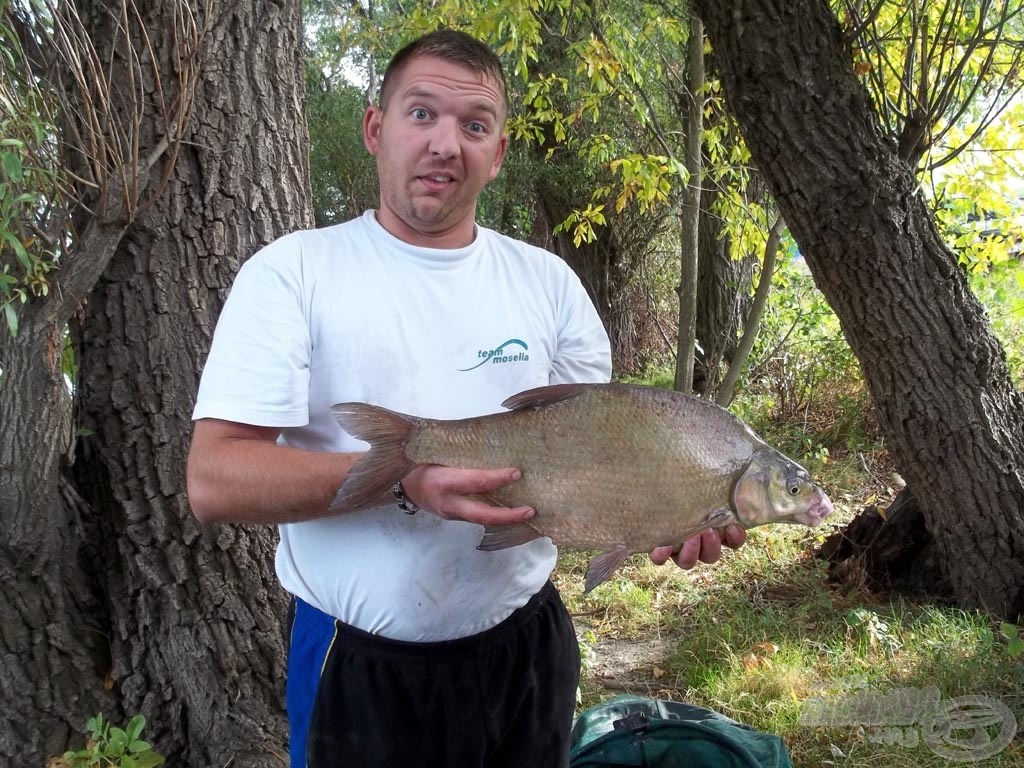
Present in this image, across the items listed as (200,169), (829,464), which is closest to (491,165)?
(200,169)

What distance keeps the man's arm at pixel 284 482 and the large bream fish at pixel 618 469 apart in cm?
7

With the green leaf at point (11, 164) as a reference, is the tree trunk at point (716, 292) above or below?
above

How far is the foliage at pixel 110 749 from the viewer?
2.84 metres

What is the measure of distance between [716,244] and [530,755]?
23.3 feet

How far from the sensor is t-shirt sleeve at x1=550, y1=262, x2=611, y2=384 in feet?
6.77

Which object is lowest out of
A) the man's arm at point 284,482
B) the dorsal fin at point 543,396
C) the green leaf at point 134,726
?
the green leaf at point 134,726

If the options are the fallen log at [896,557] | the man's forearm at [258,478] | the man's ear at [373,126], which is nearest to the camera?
the man's forearm at [258,478]

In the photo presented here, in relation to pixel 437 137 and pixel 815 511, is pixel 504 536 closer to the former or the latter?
pixel 815 511

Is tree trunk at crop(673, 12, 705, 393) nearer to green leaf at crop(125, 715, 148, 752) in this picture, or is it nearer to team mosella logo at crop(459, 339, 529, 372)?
team mosella logo at crop(459, 339, 529, 372)

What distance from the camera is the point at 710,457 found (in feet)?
5.56

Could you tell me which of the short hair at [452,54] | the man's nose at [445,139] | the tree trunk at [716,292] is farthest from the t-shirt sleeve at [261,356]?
the tree trunk at [716,292]

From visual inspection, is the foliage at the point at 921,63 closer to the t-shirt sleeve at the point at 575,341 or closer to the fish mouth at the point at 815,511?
the t-shirt sleeve at the point at 575,341

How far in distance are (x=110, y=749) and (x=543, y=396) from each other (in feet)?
7.48

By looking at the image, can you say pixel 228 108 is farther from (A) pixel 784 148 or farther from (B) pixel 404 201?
(A) pixel 784 148
